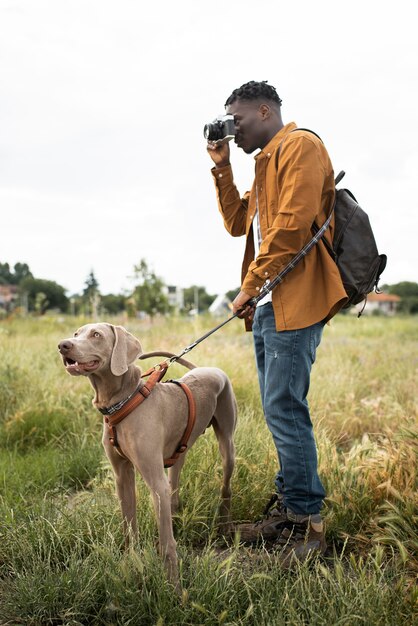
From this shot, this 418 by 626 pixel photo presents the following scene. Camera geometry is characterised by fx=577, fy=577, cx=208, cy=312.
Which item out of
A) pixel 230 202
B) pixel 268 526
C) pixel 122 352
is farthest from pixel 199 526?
pixel 230 202

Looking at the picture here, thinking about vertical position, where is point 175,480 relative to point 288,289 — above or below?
below

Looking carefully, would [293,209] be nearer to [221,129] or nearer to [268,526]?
[221,129]

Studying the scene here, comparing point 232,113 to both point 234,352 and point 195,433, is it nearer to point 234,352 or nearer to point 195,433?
point 195,433

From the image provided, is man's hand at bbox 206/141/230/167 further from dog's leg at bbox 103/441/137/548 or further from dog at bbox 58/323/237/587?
dog's leg at bbox 103/441/137/548

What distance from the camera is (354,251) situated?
10.7ft

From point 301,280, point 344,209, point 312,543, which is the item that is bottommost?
point 312,543

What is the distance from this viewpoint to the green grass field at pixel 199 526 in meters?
2.49

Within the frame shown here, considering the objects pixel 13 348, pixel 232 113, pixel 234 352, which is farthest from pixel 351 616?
pixel 13 348

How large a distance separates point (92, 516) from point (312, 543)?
1238 millimetres

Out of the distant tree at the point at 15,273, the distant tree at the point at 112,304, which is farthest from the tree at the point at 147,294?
the distant tree at the point at 15,273

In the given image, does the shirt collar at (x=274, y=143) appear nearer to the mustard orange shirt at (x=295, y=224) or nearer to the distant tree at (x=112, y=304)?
the mustard orange shirt at (x=295, y=224)

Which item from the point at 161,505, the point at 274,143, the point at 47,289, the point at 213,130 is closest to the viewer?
the point at 161,505

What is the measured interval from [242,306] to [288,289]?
267 millimetres

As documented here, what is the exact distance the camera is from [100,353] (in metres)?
2.81
